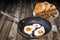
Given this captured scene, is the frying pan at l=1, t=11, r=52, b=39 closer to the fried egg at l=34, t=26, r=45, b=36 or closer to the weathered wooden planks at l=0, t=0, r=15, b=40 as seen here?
the fried egg at l=34, t=26, r=45, b=36

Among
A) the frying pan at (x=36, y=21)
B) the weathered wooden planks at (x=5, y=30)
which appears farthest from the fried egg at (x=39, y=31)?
the weathered wooden planks at (x=5, y=30)

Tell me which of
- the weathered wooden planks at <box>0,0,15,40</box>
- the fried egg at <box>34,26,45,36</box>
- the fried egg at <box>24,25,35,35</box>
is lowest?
the weathered wooden planks at <box>0,0,15,40</box>

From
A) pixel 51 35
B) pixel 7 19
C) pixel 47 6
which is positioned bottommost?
pixel 7 19

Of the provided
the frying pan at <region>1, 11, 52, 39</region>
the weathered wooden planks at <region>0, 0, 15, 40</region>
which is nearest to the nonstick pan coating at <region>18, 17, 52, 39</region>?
the frying pan at <region>1, 11, 52, 39</region>

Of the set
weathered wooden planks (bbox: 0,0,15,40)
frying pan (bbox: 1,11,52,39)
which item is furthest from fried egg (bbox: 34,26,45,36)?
weathered wooden planks (bbox: 0,0,15,40)

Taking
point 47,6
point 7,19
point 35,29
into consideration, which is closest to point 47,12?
point 47,6

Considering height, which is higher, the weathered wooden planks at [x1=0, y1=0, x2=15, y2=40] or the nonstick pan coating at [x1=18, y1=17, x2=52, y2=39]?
the nonstick pan coating at [x1=18, y1=17, x2=52, y2=39]

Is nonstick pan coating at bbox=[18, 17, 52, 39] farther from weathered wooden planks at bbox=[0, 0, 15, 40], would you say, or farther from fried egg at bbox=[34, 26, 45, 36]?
weathered wooden planks at bbox=[0, 0, 15, 40]

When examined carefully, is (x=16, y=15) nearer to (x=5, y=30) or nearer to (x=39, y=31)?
(x=5, y=30)

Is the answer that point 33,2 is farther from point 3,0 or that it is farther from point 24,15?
point 3,0
